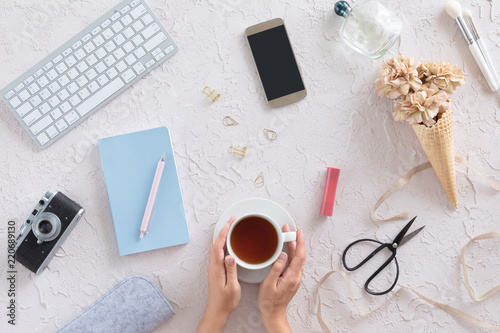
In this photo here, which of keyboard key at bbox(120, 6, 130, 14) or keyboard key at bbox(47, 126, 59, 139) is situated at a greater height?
keyboard key at bbox(120, 6, 130, 14)

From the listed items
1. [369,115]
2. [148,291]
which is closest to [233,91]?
[369,115]

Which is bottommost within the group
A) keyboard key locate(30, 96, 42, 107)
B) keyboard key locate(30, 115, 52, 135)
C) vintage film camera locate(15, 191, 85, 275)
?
vintage film camera locate(15, 191, 85, 275)

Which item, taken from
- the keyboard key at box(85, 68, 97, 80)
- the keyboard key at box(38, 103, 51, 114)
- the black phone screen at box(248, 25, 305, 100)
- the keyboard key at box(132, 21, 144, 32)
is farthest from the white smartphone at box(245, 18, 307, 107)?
the keyboard key at box(38, 103, 51, 114)

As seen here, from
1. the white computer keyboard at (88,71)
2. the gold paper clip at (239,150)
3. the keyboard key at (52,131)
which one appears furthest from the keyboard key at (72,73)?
the gold paper clip at (239,150)

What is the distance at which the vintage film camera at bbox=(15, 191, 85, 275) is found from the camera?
803 mm

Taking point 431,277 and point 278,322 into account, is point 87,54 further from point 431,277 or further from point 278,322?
point 431,277

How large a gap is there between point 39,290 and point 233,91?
0.54 metres

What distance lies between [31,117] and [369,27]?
67 cm

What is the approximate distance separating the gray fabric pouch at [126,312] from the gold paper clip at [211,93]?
0.38m

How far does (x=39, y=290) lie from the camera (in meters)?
0.83

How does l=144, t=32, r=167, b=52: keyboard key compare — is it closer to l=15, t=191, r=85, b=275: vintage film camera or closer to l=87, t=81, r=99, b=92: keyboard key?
l=87, t=81, r=99, b=92: keyboard key

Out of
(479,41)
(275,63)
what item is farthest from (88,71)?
(479,41)

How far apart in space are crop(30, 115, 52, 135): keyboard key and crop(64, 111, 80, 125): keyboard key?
0.11 ft

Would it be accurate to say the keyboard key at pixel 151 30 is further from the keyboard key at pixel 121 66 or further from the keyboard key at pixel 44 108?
the keyboard key at pixel 44 108
